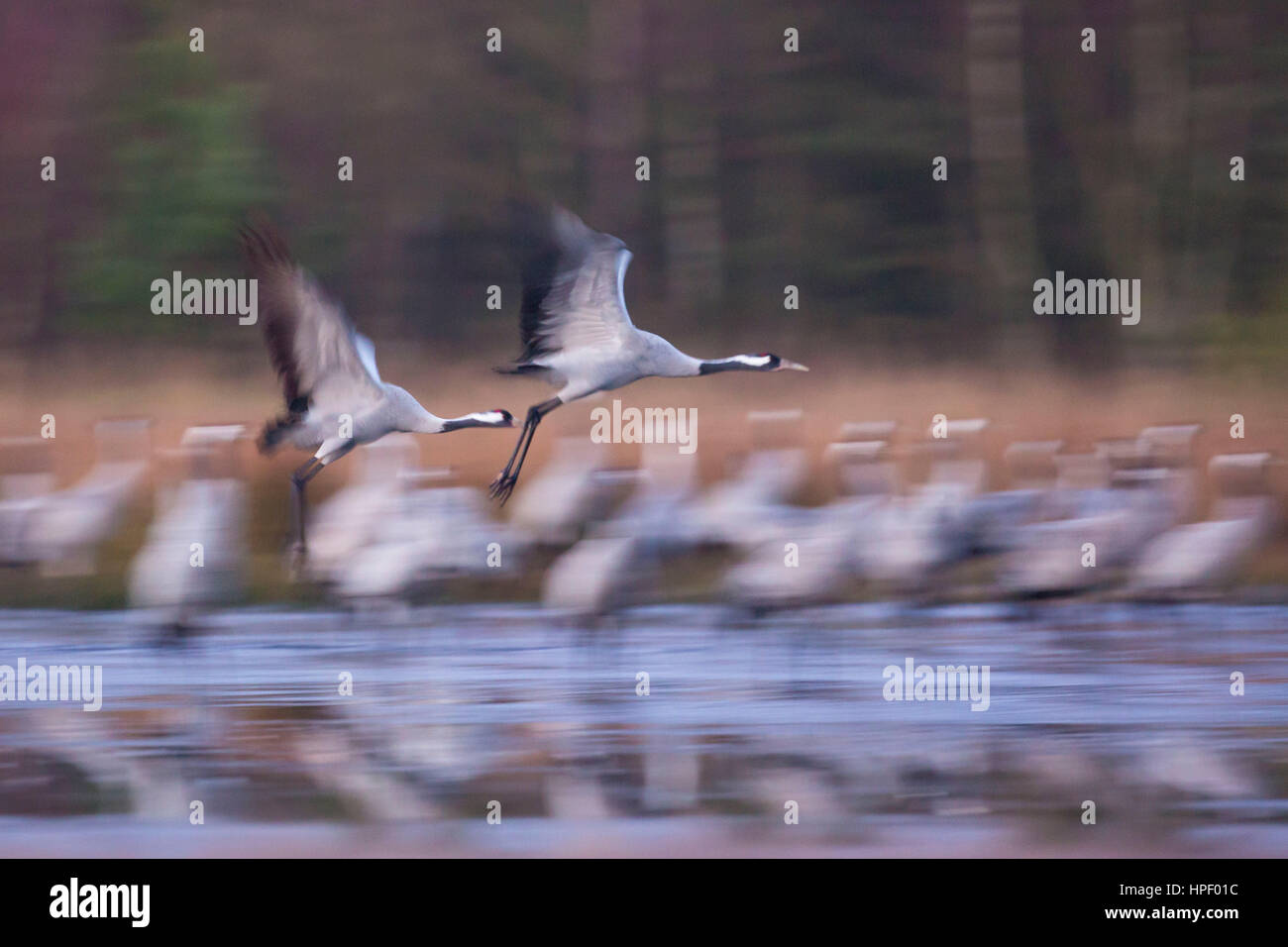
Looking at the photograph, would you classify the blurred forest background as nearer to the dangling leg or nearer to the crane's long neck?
the dangling leg

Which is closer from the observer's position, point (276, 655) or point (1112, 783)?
point (1112, 783)

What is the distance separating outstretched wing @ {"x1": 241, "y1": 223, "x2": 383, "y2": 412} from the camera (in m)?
9.34

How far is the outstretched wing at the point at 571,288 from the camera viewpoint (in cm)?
944

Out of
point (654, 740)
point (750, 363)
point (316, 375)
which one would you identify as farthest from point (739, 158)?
point (654, 740)

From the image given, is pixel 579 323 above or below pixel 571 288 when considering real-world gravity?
below

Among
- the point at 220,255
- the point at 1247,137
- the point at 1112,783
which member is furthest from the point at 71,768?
the point at 1247,137

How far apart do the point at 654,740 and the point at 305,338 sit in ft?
10.3

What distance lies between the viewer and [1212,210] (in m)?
17.9

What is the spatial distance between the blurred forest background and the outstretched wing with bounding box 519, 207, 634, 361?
301 inches

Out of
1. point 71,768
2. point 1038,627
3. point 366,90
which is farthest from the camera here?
point 366,90

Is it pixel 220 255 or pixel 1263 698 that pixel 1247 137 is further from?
pixel 1263 698

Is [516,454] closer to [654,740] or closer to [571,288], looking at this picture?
[571,288]

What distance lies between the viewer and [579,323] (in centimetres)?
987

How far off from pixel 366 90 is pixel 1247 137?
297 inches
